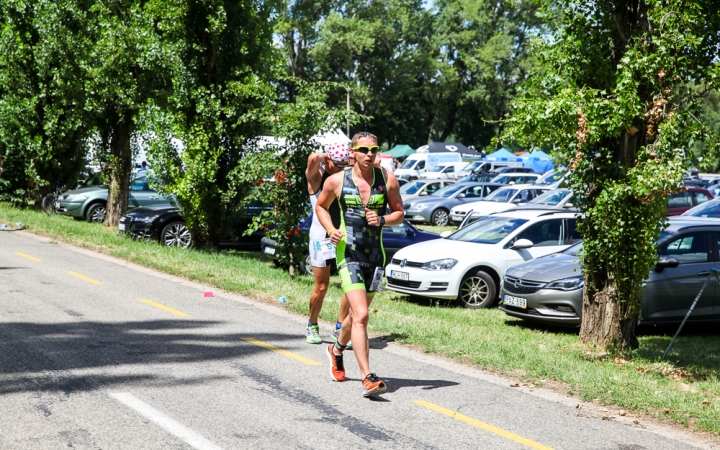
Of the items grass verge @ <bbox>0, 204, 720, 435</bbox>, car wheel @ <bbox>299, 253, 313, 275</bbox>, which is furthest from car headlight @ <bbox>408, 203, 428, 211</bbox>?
car wheel @ <bbox>299, 253, 313, 275</bbox>

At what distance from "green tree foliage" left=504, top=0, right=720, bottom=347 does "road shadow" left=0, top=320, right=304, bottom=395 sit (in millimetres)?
3338

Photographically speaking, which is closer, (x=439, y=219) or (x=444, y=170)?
(x=439, y=219)

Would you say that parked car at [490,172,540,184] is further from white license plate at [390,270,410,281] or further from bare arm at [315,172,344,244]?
bare arm at [315,172,344,244]

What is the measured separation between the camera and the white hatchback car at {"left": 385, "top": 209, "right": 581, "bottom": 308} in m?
13.2

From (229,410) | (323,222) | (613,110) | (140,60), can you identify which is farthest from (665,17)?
(140,60)

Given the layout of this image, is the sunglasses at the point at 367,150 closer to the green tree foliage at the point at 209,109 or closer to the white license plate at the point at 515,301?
the white license plate at the point at 515,301

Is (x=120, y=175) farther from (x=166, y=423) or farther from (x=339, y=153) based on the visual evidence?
(x=166, y=423)

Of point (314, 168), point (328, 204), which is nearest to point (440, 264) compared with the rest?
point (314, 168)

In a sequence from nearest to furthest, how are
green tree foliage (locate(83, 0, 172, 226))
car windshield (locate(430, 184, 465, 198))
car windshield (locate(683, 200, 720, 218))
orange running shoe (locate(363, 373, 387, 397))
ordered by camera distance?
orange running shoe (locate(363, 373, 387, 397)) < car windshield (locate(683, 200, 720, 218)) < green tree foliage (locate(83, 0, 172, 226)) < car windshield (locate(430, 184, 465, 198))

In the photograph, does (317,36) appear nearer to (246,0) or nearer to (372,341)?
(246,0)

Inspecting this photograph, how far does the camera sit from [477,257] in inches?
523

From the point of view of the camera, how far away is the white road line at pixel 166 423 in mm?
5254

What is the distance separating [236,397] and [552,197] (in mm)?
20898

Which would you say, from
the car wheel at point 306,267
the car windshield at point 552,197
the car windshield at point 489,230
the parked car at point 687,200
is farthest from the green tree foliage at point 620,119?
the car windshield at point 552,197
